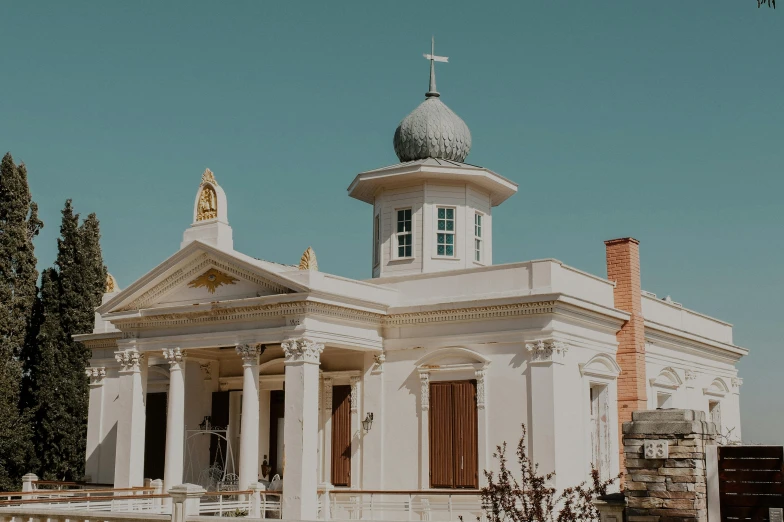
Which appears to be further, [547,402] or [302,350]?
[302,350]

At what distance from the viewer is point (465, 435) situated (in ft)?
72.8

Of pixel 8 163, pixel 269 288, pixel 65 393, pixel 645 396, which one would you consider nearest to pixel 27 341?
pixel 65 393

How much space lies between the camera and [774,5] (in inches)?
355

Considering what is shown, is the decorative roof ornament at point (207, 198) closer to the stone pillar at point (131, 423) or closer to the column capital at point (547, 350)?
the stone pillar at point (131, 423)

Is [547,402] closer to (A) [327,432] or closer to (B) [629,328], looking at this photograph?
(B) [629,328]

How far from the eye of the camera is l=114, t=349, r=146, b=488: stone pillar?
79.0 feet

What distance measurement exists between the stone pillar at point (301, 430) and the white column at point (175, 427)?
3.39 meters

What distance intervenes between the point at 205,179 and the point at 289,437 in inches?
287

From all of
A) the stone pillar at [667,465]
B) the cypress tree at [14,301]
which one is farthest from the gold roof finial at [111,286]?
the stone pillar at [667,465]

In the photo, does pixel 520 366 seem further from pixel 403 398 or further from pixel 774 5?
pixel 774 5

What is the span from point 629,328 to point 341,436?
7.50 m

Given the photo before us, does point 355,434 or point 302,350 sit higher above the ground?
point 302,350

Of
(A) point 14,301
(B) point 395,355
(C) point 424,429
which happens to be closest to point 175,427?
(B) point 395,355

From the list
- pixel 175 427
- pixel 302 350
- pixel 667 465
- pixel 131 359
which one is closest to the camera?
pixel 667 465
